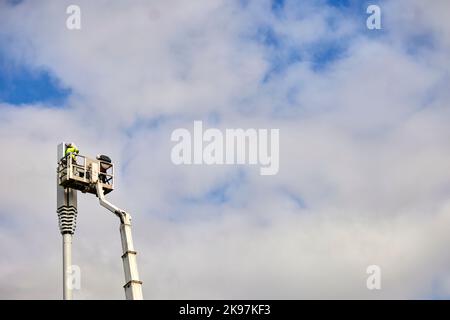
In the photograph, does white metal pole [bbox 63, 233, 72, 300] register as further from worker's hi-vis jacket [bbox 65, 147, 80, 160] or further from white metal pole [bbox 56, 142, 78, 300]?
worker's hi-vis jacket [bbox 65, 147, 80, 160]

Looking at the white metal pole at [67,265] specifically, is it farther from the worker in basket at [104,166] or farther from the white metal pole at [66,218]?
the worker in basket at [104,166]

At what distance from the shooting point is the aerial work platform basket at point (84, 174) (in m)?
54.7

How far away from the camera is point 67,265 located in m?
52.1

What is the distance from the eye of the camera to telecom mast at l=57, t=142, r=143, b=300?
50719 mm

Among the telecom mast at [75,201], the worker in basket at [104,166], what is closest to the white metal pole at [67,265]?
the telecom mast at [75,201]

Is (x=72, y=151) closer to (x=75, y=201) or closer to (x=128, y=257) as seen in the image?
(x=75, y=201)
